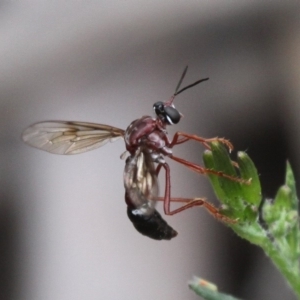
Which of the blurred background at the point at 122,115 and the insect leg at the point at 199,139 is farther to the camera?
the blurred background at the point at 122,115

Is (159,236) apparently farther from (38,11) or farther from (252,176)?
(38,11)

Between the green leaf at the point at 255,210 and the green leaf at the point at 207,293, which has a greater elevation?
the green leaf at the point at 255,210

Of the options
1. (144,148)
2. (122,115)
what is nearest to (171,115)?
(144,148)

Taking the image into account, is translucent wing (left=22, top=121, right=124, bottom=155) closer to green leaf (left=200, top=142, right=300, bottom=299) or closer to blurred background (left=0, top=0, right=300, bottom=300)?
green leaf (left=200, top=142, right=300, bottom=299)

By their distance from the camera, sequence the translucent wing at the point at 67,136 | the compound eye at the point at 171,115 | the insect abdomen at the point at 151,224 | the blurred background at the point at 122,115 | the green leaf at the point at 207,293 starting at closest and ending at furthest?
the green leaf at the point at 207,293
the insect abdomen at the point at 151,224
the compound eye at the point at 171,115
the translucent wing at the point at 67,136
the blurred background at the point at 122,115

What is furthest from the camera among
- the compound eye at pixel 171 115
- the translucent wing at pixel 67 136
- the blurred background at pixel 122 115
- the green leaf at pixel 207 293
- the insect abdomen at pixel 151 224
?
the blurred background at pixel 122 115

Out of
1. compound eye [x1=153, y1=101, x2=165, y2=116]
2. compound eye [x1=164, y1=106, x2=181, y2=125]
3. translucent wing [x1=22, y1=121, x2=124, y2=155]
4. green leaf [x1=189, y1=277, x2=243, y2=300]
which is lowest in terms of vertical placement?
green leaf [x1=189, y1=277, x2=243, y2=300]

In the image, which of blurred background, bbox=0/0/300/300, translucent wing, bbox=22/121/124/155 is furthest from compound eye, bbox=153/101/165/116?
blurred background, bbox=0/0/300/300

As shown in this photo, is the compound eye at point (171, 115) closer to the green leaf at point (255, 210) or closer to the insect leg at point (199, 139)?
the insect leg at point (199, 139)

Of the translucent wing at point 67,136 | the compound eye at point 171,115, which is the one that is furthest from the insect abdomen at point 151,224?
the translucent wing at point 67,136
